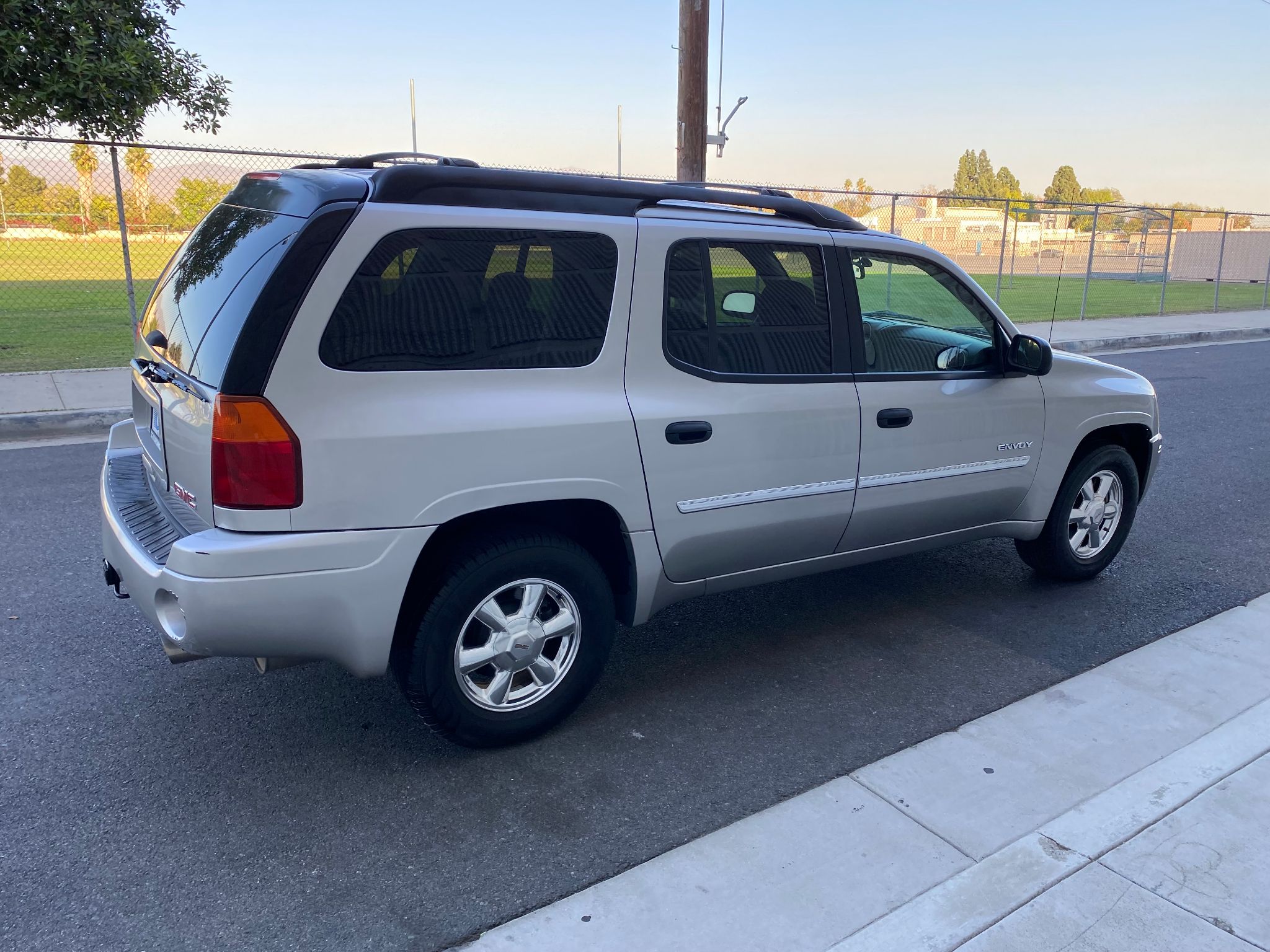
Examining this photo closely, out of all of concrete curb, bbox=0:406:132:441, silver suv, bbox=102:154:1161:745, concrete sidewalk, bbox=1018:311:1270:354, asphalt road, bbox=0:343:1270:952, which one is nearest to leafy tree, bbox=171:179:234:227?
concrete curb, bbox=0:406:132:441

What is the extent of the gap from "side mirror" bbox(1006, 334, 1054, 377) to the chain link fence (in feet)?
1.64

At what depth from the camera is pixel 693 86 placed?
35.0 ft

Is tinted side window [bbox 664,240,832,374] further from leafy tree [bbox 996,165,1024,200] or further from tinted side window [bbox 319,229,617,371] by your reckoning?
leafy tree [bbox 996,165,1024,200]

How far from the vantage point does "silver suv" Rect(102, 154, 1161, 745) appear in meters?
2.84

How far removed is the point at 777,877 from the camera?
2.73 meters

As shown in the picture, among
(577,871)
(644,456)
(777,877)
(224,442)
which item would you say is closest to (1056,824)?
(777,877)

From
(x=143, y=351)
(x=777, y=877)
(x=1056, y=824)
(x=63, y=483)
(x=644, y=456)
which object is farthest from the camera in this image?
(x=63, y=483)

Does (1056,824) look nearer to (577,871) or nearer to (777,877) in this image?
(777,877)

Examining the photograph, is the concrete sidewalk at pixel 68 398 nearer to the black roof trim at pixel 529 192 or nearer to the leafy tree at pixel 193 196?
the leafy tree at pixel 193 196

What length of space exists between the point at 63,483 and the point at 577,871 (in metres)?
5.29

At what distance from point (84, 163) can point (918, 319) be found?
29.8 feet

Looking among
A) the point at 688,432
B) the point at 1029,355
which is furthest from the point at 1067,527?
the point at 688,432

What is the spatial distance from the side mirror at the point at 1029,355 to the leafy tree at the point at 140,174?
8.87 meters

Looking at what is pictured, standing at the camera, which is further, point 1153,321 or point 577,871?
point 1153,321
